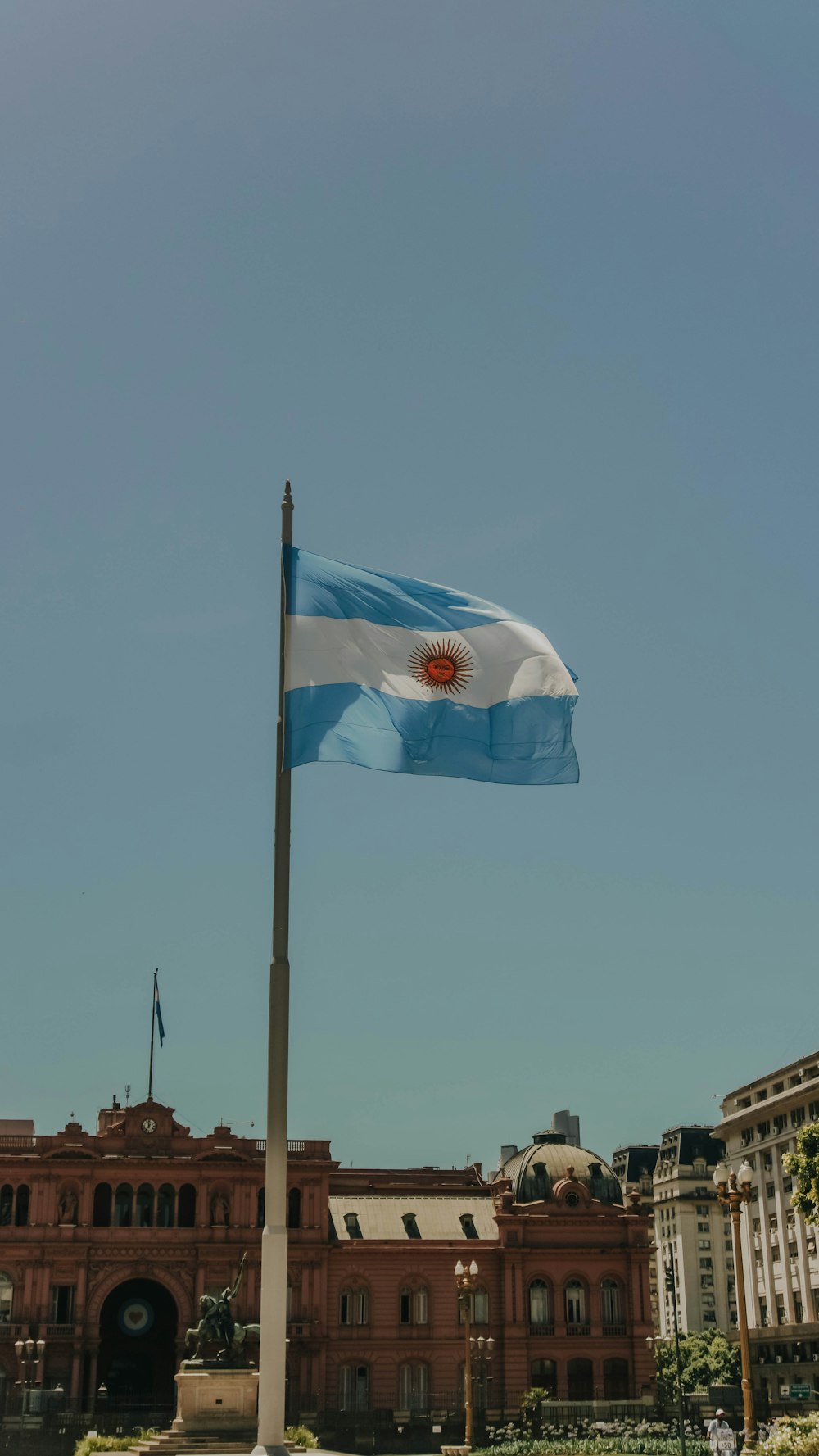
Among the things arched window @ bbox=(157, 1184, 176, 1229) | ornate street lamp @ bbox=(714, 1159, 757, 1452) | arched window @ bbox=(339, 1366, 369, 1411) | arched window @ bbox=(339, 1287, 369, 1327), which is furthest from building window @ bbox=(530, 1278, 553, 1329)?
ornate street lamp @ bbox=(714, 1159, 757, 1452)

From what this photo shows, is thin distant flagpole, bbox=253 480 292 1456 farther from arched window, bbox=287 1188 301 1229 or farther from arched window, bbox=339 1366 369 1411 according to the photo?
arched window, bbox=339 1366 369 1411

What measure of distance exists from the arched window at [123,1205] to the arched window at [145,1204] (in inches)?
17.7

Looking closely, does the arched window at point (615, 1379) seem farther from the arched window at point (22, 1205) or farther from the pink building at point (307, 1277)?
the arched window at point (22, 1205)

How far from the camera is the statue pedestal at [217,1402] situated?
35531 millimetres

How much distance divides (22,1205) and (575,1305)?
3111cm

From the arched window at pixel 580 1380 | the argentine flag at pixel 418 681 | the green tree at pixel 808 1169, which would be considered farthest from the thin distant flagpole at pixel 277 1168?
the arched window at pixel 580 1380

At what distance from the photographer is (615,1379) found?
8144 centimetres

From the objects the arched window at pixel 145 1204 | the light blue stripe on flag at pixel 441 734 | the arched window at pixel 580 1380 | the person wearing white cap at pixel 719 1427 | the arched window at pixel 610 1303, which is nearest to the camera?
the light blue stripe on flag at pixel 441 734

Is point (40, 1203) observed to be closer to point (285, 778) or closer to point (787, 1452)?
point (787, 1452)

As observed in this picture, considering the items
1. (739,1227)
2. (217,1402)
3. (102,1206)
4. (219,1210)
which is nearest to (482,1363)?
(219,1210)

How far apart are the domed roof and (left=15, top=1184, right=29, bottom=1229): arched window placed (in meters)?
27.3

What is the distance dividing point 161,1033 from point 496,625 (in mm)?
64933

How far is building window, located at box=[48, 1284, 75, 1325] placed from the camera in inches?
2990

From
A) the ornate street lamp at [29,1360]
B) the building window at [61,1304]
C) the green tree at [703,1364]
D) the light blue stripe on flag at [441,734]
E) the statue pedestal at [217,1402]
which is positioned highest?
the light blue stripe on flag at [441,734]
